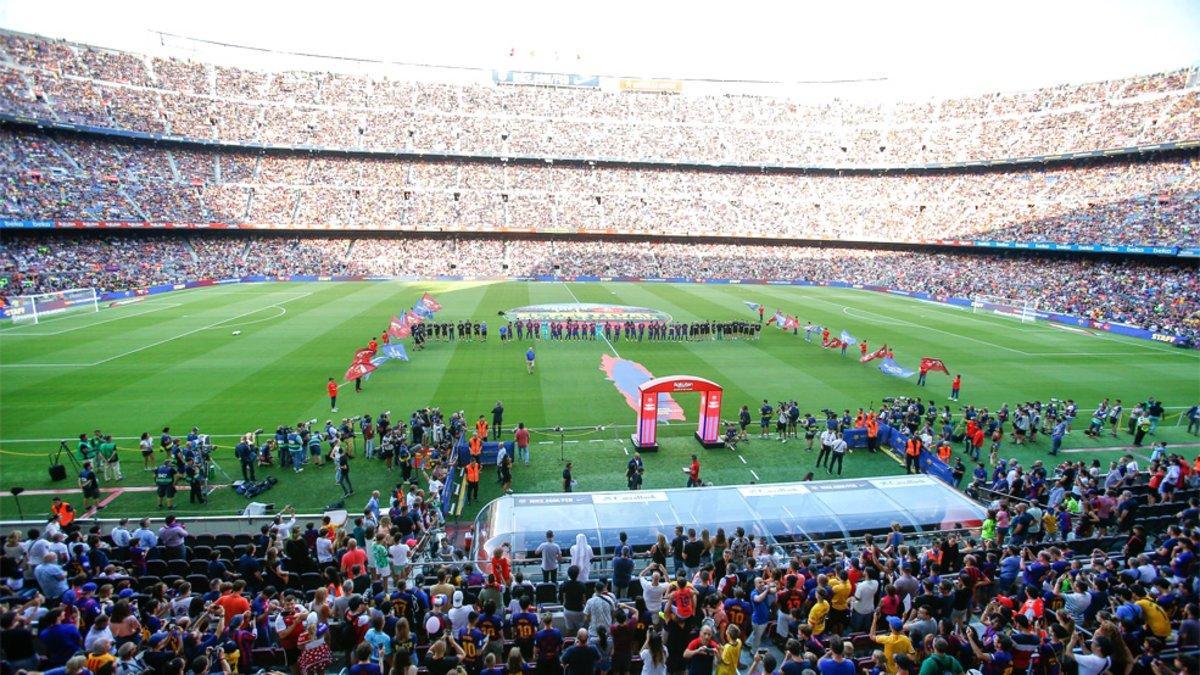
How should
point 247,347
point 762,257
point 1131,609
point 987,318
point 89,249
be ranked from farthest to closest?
point 762,257
point 89,249
point 987,318
point 247,347
point 1131,609

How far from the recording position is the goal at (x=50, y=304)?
37.3 meters

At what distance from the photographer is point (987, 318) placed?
47.2 m

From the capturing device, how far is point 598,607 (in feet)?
26.8

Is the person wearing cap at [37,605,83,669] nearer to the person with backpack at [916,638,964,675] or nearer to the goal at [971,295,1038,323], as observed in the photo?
the person with backpack at [916,638,964,675]

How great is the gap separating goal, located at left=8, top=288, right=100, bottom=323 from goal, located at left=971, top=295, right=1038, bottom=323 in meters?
66.8

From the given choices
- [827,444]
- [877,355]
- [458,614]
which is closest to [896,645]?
[458,614]

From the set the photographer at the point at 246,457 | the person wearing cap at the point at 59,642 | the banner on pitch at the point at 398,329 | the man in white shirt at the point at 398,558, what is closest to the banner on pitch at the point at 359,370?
the banner on pitch at the point at 398,329

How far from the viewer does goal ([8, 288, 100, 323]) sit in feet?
122

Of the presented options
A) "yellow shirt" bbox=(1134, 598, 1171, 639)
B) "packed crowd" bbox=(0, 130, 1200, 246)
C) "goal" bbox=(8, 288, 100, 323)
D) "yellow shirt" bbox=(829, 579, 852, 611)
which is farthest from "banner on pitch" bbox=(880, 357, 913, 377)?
"goal" bbox=(8, 288, 100, 323)

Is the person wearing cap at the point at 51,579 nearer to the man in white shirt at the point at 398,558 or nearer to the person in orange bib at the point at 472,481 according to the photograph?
the man in white shirt at the point at 398,558

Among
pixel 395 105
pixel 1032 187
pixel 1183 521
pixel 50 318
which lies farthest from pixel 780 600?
pixel 395 105

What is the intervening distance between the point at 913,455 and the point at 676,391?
7273 millimetres

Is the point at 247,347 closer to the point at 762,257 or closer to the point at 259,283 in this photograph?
the point at 259,283

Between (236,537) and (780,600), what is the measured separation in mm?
10351
